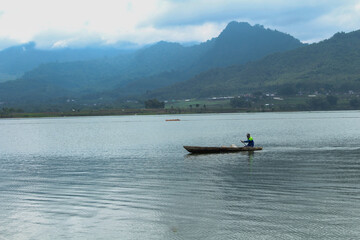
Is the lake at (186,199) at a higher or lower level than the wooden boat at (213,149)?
lower

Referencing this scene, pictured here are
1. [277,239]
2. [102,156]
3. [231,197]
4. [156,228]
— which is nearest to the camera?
[277,239]

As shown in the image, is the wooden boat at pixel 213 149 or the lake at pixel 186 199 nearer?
the lake at pixel 186 199

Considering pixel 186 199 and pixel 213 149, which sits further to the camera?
pixel 213 149

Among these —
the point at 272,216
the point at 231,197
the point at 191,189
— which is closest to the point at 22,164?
the point at 191,189

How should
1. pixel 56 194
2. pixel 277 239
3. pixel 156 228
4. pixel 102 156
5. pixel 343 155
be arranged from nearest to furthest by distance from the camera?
pixel 277 239, pixel 156 228, pixel 56 194, pixel 343 155, pixel 102 156

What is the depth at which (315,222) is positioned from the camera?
23.0 metres

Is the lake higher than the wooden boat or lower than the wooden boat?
lower

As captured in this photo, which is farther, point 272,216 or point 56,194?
point 56,194

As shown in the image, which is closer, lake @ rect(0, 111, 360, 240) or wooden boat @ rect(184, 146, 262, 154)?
lake @ rect(0, 111, 360, 240)

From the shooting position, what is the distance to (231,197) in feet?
97.9

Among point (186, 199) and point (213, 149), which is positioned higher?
point (213, 149)

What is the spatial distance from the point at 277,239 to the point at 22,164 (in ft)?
142

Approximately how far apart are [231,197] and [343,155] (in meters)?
31.0

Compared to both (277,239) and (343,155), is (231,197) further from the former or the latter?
(343,155)
